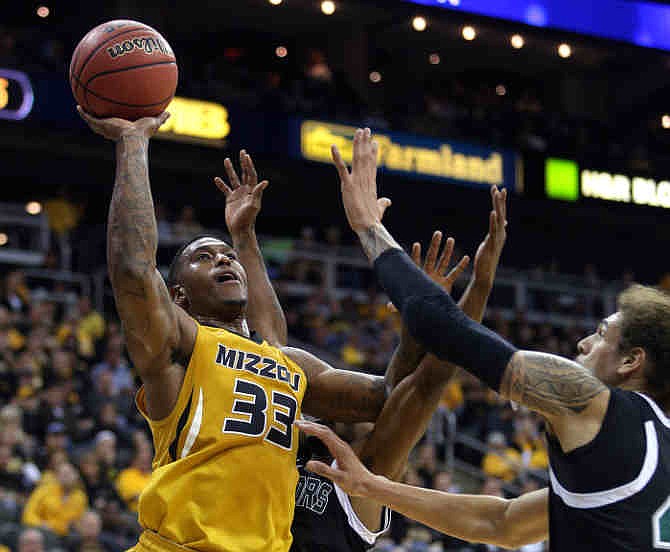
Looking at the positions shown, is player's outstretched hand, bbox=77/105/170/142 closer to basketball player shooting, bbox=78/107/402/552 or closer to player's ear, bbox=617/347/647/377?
basketball player shooting, bbox=78/107/402/552

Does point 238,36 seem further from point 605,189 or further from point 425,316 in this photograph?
point 425,316

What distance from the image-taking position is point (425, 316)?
2.69 m

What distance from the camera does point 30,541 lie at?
7484mm

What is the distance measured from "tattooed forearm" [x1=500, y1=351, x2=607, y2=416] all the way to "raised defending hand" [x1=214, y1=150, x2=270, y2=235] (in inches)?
75.7

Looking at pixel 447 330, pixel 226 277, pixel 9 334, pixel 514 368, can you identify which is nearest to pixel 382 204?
pixel 226 277

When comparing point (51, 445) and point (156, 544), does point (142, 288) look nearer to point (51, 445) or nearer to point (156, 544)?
point (156, 544)

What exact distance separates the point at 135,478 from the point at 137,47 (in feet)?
19.4

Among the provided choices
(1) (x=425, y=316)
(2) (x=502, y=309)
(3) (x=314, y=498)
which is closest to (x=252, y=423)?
(3) (x=314, y=498)

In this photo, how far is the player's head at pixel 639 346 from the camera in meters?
2.84

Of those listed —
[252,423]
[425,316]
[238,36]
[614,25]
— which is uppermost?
[238,36]

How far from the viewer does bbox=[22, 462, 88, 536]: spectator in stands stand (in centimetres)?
809

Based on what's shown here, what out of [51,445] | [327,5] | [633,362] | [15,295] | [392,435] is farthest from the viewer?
[327,5]

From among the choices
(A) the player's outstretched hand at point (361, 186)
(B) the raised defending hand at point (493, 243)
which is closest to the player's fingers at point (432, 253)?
(B) the raised defending hand at point (493, 243)

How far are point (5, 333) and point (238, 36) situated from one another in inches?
318
